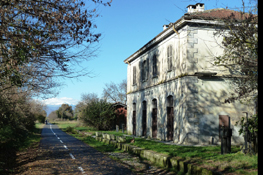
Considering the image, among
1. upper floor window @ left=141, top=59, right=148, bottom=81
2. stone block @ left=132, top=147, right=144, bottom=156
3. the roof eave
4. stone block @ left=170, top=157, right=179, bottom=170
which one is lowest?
stone block @ left=132, top=147, right=144, bottom=156

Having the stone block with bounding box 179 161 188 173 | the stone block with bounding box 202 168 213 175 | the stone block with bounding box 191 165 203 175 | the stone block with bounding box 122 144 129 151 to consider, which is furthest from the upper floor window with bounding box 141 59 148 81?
the stone block with bounding box 202 168 213 175

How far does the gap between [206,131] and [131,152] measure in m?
4.42

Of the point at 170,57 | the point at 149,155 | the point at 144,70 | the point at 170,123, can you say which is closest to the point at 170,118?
the point at 170,123

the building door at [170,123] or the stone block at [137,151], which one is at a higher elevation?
the building door at [170,123]

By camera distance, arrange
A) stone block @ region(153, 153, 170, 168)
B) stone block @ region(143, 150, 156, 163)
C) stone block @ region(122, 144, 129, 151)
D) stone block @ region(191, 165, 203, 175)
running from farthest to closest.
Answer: stone block @ region(122, 144, 129, 151) → stone block @ region(143, 150, 156, 163) → stone block @ region(153, 153, 170, 168) → stone block @ region(191, 165, 203, 175)

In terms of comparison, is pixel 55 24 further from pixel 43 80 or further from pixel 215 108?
pixel 215 108

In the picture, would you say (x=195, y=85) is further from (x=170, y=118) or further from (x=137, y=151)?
(x=137, y=151)

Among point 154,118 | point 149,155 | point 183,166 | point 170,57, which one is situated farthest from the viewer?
point 154,118

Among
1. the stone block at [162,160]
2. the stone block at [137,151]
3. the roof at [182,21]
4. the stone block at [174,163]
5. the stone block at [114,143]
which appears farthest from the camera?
the stone block at [114,143]

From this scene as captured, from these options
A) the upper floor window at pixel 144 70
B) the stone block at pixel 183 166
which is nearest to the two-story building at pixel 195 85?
the upper floor window at pixel 144 70

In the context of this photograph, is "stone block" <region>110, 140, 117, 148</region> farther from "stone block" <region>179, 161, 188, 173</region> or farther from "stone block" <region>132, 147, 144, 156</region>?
"stone block" <region>179, 161, 188, 173</region>

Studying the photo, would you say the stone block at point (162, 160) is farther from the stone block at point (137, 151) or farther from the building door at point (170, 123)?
the building door at point (170, 123)

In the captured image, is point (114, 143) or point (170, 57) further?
point (170, 57)

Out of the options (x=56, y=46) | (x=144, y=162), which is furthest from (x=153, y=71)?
(x=56, y=46)
